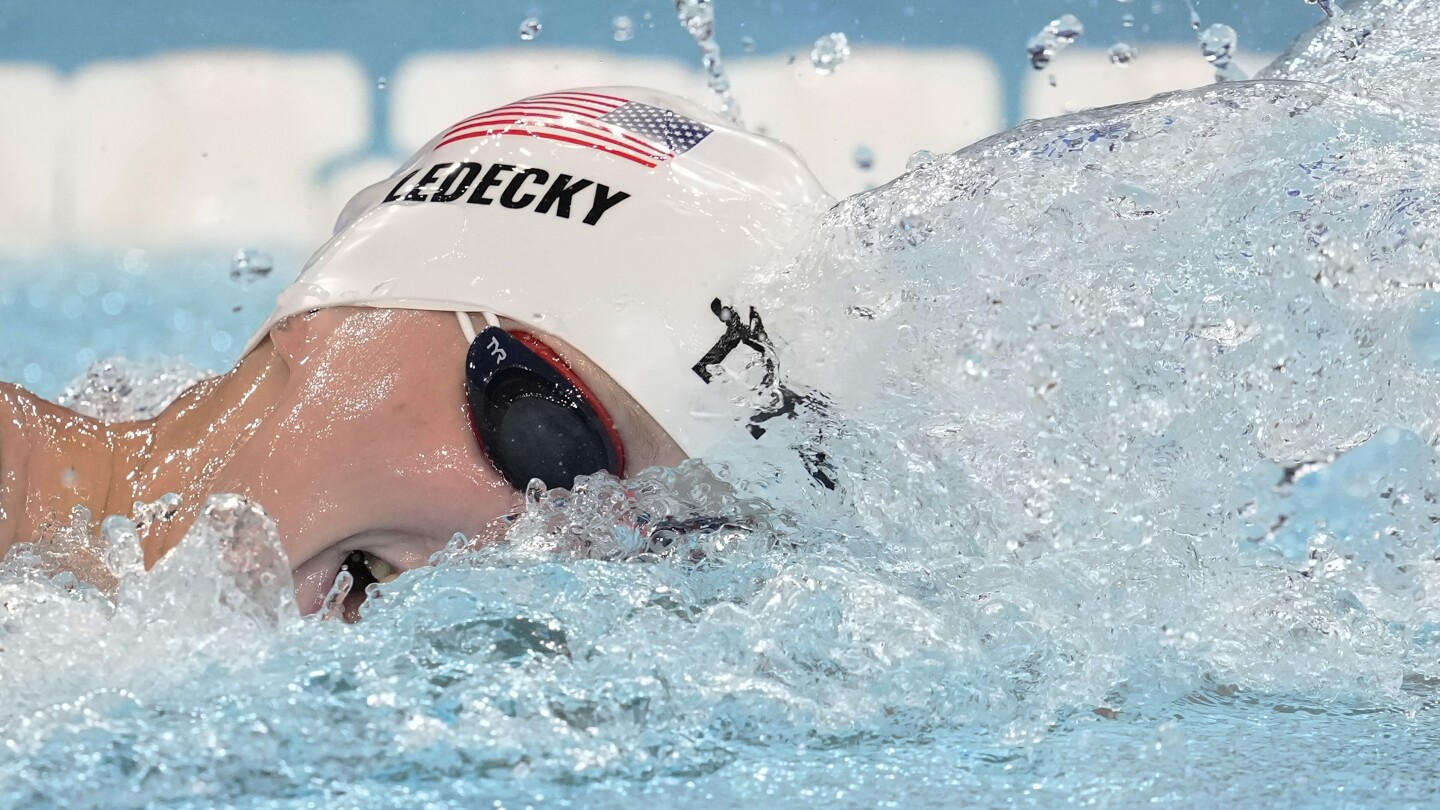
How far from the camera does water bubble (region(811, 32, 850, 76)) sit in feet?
8.86

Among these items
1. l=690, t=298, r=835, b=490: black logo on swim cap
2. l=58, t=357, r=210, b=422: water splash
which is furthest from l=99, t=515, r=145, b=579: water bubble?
l=58, t=357, r=210, b=422: water splash

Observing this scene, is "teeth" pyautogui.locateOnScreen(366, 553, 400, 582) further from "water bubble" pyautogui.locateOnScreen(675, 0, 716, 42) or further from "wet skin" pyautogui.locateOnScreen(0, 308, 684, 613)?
"water bubble" pyautogui.locateOnScreen(675, 0, 716, 42)

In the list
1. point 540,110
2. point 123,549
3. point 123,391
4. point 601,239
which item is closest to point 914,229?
point 601,239

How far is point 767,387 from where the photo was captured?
3.59ft

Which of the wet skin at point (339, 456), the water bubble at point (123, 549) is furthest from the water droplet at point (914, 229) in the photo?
the water bubble at point (123, 549)

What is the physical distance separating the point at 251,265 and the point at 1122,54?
1.67m

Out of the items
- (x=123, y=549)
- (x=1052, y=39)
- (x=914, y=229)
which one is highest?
(x=1052, y=39)

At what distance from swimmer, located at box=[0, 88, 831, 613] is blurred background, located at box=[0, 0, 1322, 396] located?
145 centimetres

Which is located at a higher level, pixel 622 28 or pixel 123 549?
pixel 622 28

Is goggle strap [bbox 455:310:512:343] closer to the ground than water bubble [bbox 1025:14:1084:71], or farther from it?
closer to the ground

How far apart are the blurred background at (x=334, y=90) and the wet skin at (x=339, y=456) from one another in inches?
57.2

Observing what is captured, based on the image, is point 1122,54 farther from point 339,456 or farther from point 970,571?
point 339,456

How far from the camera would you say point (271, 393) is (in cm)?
115

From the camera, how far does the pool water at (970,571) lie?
62 cm
